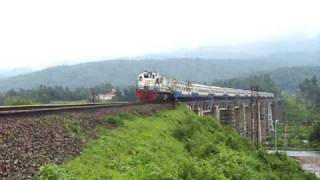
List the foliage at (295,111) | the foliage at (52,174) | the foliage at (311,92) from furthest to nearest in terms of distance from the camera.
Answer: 1. the foliage at (311,92)
2. the foliage at (295,111)
3. the foliage at (52,174)

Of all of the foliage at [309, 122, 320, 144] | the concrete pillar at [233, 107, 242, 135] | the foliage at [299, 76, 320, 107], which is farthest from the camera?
the foliage at [299, 76, 320, 107]

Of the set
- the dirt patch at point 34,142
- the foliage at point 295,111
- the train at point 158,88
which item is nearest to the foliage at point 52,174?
the dirt patch at point 34,142

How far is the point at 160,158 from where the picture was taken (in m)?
22.5

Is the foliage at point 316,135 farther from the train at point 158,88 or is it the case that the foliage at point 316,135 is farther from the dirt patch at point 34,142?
the dirt patch at point 34,142

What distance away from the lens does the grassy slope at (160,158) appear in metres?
16.7

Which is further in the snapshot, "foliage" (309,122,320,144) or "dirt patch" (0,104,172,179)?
"foliage" (309,122,320,144)

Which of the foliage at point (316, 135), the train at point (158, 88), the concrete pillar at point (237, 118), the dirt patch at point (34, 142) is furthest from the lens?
the foliage at point (316, 135)

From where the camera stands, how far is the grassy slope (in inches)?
659

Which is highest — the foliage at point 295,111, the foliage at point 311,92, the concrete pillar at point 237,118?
the concrete pillar at point 237,118

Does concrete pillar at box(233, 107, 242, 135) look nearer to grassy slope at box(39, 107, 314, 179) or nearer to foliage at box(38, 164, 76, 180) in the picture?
grassy slope at box(39, 107, 314, 179)

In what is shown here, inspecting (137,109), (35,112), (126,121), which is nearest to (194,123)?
(137,109)

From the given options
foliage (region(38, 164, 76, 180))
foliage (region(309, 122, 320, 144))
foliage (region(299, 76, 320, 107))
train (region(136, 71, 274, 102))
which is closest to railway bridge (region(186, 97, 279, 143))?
train (region(136, 71, 274, 102))

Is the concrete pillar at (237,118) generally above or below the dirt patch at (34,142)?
below

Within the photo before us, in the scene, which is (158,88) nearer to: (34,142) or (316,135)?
(34,142)
